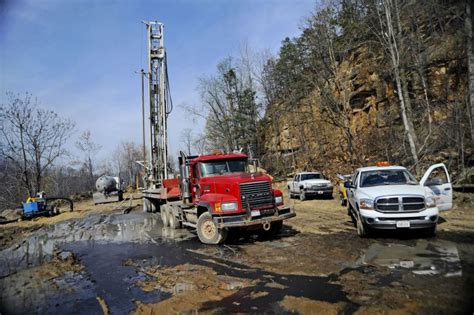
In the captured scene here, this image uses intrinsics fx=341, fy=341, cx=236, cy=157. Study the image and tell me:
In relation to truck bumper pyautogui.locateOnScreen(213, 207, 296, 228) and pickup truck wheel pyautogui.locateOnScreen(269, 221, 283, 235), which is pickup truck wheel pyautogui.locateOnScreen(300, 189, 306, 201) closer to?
pickup truck wheel pyautogui.locateOnScreen(269, 221, 283, 235)

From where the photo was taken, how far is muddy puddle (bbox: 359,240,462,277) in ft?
21.0

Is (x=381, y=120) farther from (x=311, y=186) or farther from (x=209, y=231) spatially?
(x=209, y=231)

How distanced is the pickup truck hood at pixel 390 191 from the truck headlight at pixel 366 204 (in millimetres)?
119

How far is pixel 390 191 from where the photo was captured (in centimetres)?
896

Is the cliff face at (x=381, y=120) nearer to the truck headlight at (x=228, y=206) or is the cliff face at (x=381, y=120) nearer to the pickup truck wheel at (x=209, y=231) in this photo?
the truck headlight at (x=228, y=206)

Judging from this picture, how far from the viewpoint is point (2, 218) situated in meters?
22.1

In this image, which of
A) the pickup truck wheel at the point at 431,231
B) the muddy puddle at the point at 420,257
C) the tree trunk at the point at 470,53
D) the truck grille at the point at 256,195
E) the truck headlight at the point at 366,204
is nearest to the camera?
the muddy puddle at the point at 420,257

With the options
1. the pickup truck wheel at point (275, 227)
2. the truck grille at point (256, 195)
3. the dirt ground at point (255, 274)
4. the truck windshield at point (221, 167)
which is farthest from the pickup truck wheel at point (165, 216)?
the truck grille at point (256, 195)

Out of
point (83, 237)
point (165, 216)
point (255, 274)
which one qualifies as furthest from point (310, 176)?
point (255, 274)

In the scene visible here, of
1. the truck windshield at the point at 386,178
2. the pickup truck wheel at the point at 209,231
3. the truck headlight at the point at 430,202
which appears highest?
the truck windshield at the point at 386,178

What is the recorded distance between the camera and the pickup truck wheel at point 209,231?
32.4 feet

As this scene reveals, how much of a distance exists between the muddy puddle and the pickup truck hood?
1253mm

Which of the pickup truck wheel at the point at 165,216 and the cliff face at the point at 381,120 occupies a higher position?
the cliff face at the point at 381,120

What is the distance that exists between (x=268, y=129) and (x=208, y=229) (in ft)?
120
